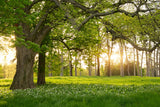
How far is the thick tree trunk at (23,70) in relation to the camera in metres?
15.8

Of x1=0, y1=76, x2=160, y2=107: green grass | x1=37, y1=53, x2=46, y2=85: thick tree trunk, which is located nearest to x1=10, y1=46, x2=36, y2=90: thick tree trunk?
x1=0, y1=76, x2=160, y2=107: green grass

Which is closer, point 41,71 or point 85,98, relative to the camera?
point 85,98

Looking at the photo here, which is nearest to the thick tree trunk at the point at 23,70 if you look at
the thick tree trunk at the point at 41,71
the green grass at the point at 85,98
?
the green grass at the point at 85,98

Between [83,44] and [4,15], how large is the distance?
Result: 11393 mm

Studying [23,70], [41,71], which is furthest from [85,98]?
[41,71]

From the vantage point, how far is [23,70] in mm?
15914

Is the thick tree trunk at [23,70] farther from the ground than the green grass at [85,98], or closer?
farther from the ground

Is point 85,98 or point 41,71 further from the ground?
point 41,71

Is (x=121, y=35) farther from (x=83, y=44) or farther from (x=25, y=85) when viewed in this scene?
(x=25, y=85)

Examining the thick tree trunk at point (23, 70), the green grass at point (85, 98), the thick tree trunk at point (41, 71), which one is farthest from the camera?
the thick tree trunk at point (41, 71)

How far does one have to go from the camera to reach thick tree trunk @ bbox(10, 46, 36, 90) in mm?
15797

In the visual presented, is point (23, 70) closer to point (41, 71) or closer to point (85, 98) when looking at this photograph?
point (41, 71)

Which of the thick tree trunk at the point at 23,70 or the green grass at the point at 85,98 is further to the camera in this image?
the thick tree trunk at the point at 23,70

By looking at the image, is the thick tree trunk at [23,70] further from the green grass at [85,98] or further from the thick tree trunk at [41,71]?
the thick tree trunk at [41,71]
